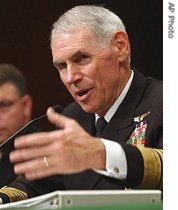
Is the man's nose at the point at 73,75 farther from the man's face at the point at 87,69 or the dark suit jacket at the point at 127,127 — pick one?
the dark suit jacket at the point at 127,127

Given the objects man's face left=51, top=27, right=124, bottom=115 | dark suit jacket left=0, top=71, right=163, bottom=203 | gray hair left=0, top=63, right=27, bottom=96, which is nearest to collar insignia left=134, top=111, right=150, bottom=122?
dark suit jacket left=0, top=71, right=163, bottom=203

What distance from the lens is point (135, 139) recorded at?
1.55 metres

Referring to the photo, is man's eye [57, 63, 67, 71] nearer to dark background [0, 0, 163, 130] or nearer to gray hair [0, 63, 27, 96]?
gray hair [0, 63, 27, 96]

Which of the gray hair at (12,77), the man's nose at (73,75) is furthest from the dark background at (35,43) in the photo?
the man's nose at (73,75)

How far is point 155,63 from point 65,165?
1882 mm

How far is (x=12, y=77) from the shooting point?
2750 millimetres


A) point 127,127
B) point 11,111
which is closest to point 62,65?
point 127,127

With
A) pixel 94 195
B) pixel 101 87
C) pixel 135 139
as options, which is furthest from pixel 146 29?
pixel 94 195

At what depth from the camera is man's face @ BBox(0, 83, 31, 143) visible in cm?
240

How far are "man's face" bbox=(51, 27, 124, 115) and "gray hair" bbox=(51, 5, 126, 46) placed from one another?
0.02 meters

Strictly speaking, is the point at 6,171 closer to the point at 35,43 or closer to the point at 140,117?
the point at 140,117

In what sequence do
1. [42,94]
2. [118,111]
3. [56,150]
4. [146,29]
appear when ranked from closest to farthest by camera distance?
[56,150], [118,111], [146,29], [42,94]
